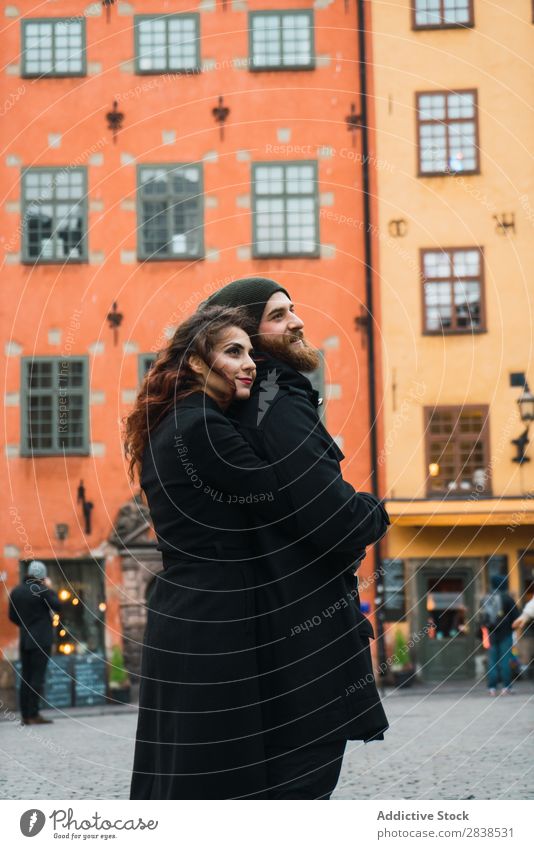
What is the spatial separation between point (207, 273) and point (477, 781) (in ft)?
34.2

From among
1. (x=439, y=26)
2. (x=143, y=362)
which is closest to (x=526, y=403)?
(x=143, y=362)

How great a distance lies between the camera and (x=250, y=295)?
402 centimetres

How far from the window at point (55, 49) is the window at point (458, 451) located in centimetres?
605

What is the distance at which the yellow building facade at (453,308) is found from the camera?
1529 cm

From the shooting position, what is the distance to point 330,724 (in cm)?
377

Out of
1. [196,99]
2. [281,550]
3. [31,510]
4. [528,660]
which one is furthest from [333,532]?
[528,660]

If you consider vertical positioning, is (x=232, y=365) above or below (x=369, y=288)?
below

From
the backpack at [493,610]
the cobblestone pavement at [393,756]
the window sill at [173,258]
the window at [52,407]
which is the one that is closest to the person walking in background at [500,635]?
the backpack at [493,610]

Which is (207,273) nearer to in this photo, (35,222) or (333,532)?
(35,222)

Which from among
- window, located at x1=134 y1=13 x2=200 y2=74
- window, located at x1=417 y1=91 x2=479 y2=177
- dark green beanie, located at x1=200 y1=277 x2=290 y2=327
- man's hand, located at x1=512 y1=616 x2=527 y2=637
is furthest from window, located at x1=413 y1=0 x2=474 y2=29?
dark green beanie, located at x1=200 y1=277 x2=290 y2=327

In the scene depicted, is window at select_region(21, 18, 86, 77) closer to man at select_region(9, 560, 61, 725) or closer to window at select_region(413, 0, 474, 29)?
window at select_region(413, 0, 474, 29)

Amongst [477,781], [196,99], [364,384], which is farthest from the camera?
[364,384]

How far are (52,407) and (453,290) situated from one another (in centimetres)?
503

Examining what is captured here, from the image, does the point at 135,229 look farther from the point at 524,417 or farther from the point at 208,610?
the point at 208,610
